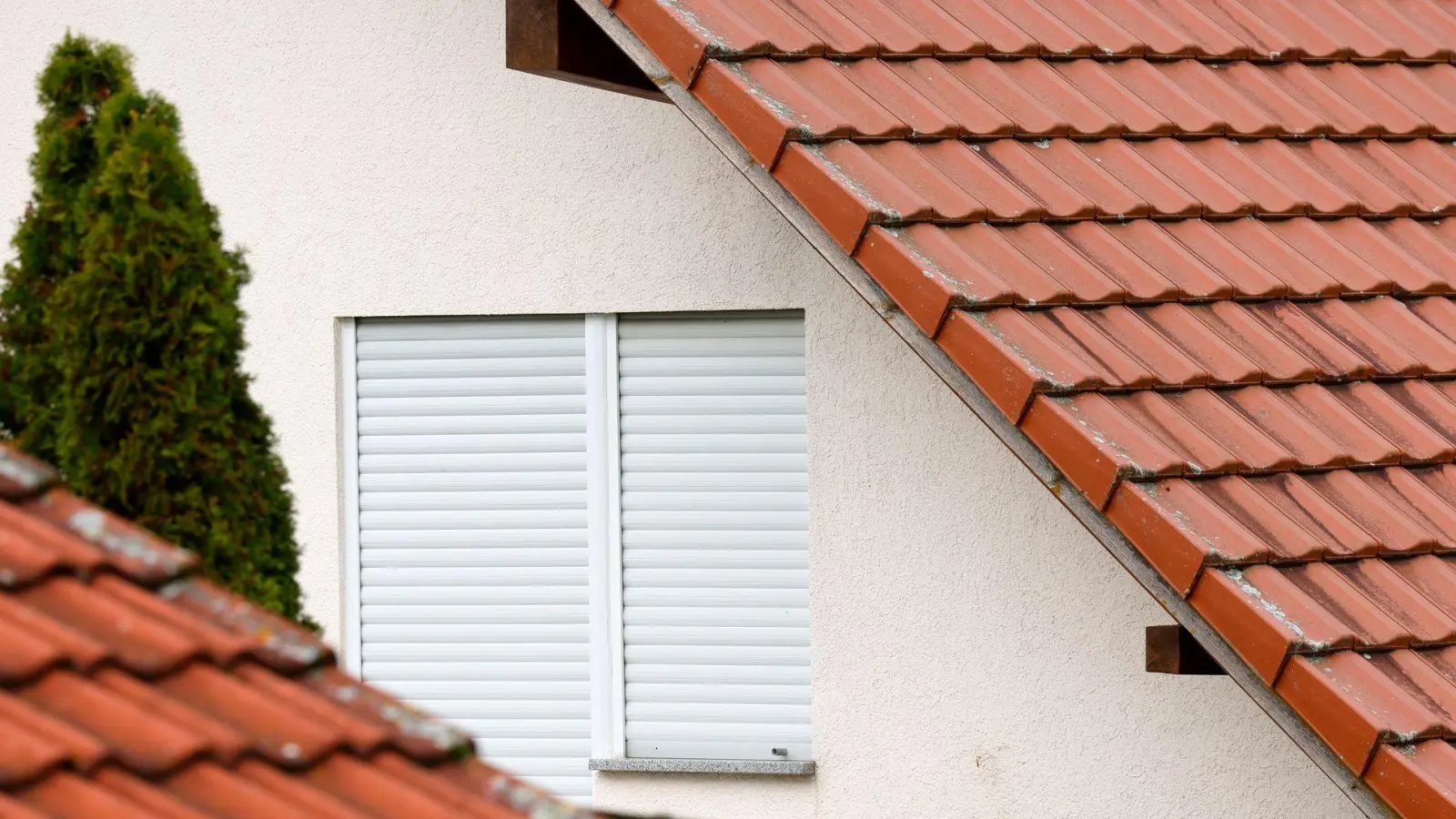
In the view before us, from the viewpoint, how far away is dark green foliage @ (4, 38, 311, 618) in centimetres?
319

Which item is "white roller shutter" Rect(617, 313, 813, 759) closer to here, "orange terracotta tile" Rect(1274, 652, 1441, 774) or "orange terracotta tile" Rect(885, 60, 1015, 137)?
"orange terracotta tile" Rect(885, 60, 1015, 137)

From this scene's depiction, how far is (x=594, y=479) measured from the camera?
5605 millimetres

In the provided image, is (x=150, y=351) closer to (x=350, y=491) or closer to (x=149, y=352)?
(x=149, y=352)

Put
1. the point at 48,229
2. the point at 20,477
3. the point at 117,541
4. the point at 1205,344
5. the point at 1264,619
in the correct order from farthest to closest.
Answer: the point at 1205,344 → the point at 48,229 → the point at 1264,619 → the point at 20,477 → the point at 117,541

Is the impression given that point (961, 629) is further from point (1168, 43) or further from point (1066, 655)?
point (1168, 43)

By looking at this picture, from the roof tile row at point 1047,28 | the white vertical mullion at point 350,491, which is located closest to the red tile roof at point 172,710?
the roof tile row at point 1047,28

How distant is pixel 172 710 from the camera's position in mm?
2004

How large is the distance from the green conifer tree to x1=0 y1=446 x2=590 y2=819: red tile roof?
0.71 m

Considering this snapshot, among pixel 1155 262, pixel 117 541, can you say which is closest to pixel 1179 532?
pixel 1155 262

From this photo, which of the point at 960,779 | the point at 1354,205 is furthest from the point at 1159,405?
the point at 960,779

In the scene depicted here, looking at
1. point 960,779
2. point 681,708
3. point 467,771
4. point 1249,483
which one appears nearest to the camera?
point 467,771

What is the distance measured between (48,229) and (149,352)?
40 centimetres

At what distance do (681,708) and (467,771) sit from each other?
340 centimetres

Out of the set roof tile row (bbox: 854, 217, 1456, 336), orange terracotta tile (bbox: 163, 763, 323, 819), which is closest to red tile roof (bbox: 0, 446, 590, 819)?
orange terracotta tile (bbox: 163, 763, 323, 819)
